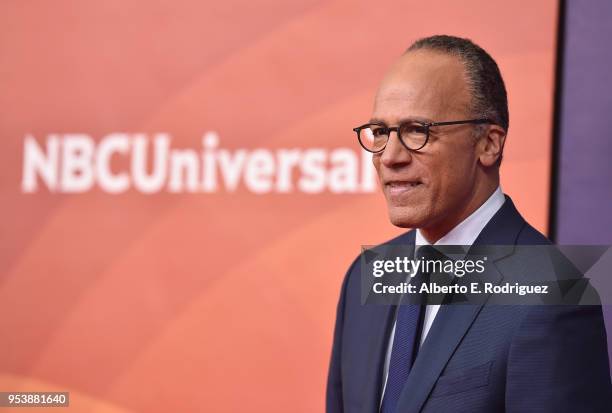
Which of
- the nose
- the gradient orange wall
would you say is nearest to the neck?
the nose

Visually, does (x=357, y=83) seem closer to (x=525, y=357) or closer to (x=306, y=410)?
(x=306, y=410)

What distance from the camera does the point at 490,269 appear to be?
1.45 meters

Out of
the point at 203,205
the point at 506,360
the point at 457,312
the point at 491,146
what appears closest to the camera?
the point at 506,360

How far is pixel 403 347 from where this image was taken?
146 cm

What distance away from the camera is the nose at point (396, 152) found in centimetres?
146

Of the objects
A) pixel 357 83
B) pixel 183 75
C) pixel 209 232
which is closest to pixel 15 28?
pixel 183 75

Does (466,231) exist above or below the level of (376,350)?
above

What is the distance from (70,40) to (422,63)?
5.24ft

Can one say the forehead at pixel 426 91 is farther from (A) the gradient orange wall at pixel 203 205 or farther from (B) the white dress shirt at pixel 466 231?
(A) the gradient orange wall at pixel 203 205

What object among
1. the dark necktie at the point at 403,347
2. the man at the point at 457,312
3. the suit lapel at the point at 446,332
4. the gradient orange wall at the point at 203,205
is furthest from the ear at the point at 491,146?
the gradient orange wall at the point at 203,205

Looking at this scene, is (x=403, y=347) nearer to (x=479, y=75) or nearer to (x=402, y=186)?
(x=402, y=186)

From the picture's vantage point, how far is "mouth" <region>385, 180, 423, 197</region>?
1.47 metres

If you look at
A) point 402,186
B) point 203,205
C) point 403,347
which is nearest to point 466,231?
point 402,186

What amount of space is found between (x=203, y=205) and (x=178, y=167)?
16 cm
